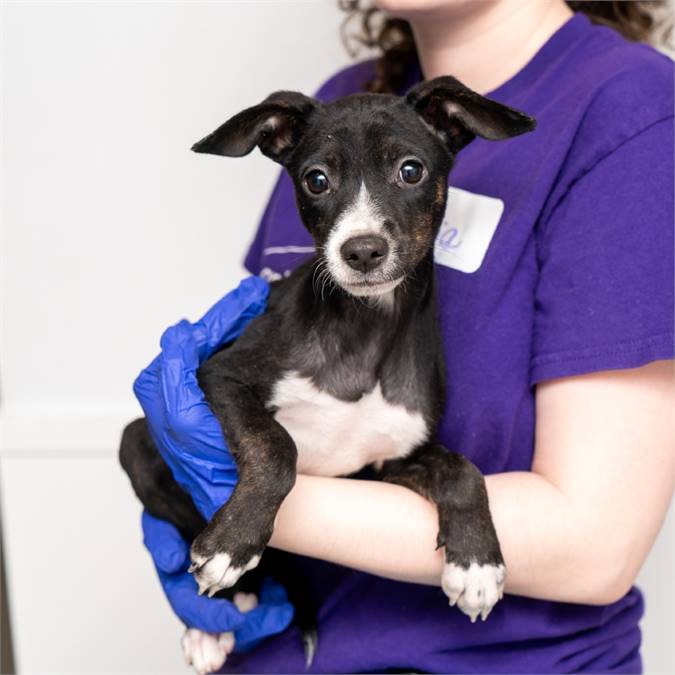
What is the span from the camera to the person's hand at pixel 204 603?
226cm

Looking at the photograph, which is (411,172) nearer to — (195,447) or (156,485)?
(195,447)

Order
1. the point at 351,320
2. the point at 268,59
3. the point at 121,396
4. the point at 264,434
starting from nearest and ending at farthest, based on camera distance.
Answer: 1. the point at 264,434
2. the point at 351,320
3. the point at 268,59
4. the point at 121,396

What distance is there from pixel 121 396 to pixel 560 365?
2.05m

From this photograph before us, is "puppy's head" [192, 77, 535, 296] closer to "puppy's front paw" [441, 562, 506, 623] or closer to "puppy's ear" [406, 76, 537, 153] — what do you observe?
"puppy's ear" [406, 76, 537, 153]

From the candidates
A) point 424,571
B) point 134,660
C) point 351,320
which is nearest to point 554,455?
point 424,571

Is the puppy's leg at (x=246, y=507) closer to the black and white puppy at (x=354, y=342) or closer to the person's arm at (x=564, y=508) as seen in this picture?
the black and white puppy at (x=354, y=342)

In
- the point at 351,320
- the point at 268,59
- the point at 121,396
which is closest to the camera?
the point at 351,320

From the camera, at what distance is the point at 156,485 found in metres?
2.36

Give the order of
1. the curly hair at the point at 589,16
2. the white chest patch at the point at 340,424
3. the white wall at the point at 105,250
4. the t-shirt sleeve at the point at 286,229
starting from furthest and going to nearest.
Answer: the white wall at the point at 105,250, the curly hair at the point at 589,16, the t-shirt sleeve at the point at 286,229, the white chest patch at the point at 340,424

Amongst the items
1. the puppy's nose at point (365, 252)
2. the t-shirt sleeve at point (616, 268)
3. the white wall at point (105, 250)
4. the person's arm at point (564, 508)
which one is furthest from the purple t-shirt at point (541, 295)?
the white wall at point (105, 250)

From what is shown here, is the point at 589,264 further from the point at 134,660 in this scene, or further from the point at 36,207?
the point at 134,660

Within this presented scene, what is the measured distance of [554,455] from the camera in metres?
1.97

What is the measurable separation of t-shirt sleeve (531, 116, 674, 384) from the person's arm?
0.22ft

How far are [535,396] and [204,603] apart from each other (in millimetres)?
946
